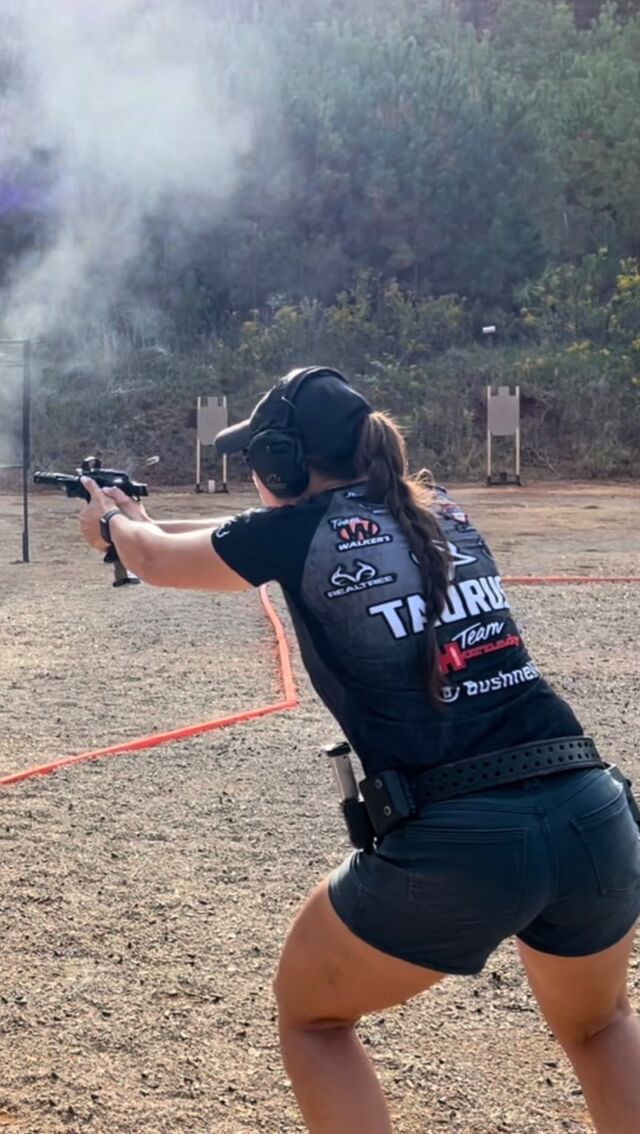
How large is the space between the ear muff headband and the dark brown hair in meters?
0.03

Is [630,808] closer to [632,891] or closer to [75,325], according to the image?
[632,891]

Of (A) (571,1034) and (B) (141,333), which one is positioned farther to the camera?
(B) (141,333)

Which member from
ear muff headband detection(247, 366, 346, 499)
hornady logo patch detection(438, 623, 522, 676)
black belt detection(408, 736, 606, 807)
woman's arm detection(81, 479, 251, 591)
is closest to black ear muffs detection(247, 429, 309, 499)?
ear muff headband detection(247, 366, 346, 499)

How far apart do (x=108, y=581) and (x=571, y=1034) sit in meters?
6.48

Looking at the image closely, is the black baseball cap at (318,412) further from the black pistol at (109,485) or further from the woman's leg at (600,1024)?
the woman's leg at (600,1024)

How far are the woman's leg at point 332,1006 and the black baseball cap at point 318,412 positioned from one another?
22.1 inches

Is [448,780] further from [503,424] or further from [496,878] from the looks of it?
[503,424]

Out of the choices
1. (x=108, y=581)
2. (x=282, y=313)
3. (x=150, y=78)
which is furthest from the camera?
(x=282, y=313)

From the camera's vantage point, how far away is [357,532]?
148 centimetres

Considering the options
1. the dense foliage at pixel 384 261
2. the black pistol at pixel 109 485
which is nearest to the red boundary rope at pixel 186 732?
the black pistol at pixel 109 485

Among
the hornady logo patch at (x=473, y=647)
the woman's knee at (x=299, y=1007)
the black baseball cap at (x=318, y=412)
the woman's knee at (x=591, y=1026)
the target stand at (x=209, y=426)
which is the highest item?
the target stand at (x=209, y=426)

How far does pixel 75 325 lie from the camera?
721 inches

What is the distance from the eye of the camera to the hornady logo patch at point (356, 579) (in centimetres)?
146

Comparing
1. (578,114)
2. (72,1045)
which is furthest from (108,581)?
(578,114)
